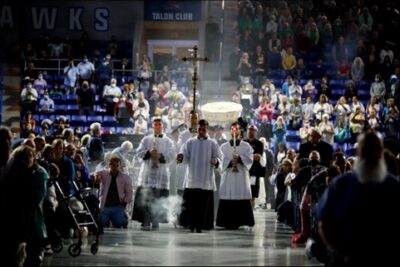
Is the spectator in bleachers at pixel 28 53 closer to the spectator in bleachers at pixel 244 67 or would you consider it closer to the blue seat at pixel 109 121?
the blue seat at pixel 109 121

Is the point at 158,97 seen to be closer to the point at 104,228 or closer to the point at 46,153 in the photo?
the point at 104,228

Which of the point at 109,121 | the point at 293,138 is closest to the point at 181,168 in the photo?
the point at 293,138

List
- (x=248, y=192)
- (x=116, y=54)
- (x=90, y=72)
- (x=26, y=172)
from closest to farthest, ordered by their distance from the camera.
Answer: (x=26, y=172)
(x=248, y=192)
(x=90, y=72)
(x=116, y=54)

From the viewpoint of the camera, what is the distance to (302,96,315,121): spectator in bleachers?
34156 mm

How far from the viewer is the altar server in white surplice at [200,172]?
2134 cm

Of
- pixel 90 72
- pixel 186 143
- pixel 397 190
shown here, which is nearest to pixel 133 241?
pixel 186 143

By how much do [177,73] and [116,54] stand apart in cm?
493

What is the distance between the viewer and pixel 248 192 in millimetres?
22328

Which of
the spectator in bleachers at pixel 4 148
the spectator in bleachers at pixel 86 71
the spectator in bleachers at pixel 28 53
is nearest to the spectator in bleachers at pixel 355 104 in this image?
the spectator in bleachers at pixel 86 71

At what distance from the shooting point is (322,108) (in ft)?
112

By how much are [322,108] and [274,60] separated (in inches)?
225

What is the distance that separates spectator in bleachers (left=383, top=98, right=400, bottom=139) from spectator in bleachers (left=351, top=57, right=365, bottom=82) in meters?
4.36

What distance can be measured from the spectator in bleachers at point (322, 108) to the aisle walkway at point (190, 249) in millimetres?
12403

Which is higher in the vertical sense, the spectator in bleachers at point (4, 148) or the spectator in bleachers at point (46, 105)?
A: the spectator in bleachers at point (46, 105)
